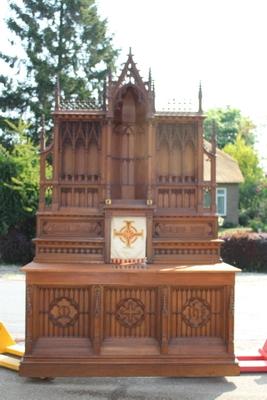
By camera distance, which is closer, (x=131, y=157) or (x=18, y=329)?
(x=131, y=157)

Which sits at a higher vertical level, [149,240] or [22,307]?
[149,240]

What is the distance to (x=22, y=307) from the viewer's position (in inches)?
489

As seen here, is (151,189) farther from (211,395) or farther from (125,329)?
(211,395)

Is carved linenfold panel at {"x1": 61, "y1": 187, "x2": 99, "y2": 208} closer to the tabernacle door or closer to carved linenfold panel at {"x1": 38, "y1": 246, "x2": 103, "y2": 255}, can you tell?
the tabernacle door

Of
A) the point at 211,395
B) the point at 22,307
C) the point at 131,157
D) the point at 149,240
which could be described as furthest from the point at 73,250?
the point at 22,307

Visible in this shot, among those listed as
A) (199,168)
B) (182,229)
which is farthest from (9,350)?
(199,168)

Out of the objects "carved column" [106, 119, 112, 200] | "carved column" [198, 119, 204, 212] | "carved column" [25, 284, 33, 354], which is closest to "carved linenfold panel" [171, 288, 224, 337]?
"carved column" [198, 119, 204, 212]

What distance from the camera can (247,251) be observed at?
20.6m

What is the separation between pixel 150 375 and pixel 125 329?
670 millimetres

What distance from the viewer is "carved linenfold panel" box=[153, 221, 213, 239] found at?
7.30 m

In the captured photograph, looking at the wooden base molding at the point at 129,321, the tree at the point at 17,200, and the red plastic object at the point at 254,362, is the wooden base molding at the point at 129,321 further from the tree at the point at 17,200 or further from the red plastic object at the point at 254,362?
the tree at the point at 17,200

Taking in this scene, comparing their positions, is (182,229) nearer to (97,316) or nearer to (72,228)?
(72,228)

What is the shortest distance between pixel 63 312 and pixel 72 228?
1120 mm

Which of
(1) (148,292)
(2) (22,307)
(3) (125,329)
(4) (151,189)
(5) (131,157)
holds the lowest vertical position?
(2) (22,307)
